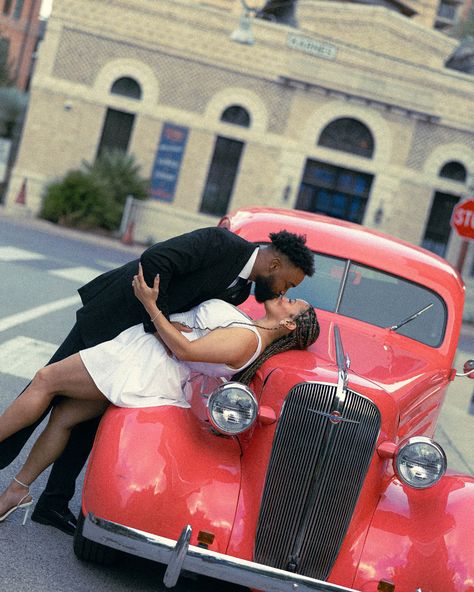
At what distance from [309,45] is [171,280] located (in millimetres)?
29569

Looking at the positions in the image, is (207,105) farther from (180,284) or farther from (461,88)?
(180,284)

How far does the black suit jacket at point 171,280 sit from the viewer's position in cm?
482

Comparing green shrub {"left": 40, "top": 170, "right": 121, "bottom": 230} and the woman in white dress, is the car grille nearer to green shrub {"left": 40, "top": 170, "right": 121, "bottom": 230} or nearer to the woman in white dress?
the woman in white dress

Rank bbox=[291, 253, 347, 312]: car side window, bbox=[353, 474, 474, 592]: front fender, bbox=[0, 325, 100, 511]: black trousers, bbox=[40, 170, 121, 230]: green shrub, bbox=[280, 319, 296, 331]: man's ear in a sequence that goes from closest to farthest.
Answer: bbox=[353, 474, 474, 592]: front fender
bbox=[280, 319, 296, 331]: man's ear
bbox=[0, 325, 100, 511]: black trousers
bbox=[291, 253, 347, 312]: car side window
bbox=[40, 170, 121, 230]: green shrub

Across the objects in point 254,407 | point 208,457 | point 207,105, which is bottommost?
point 208,457

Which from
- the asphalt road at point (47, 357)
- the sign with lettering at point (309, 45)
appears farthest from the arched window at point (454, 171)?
the asphalt road at point (47, 357)

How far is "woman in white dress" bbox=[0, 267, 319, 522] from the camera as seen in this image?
479 centimetres

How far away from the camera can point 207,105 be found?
33312 millimetres

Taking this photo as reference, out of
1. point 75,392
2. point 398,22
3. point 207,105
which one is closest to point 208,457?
point 75,392

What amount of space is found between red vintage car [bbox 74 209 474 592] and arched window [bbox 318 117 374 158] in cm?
2928

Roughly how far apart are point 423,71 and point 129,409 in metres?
31.0

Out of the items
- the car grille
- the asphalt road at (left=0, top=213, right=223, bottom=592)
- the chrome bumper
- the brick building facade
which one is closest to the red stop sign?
the asphalt road at (left=0, top=213, right=223, bottom=592)

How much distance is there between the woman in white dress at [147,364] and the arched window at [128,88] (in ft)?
96.4

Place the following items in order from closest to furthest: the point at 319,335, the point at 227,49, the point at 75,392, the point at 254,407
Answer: the point at 254,407 < the point at 75,392 < the point at 319,335 < the point at 227,49
